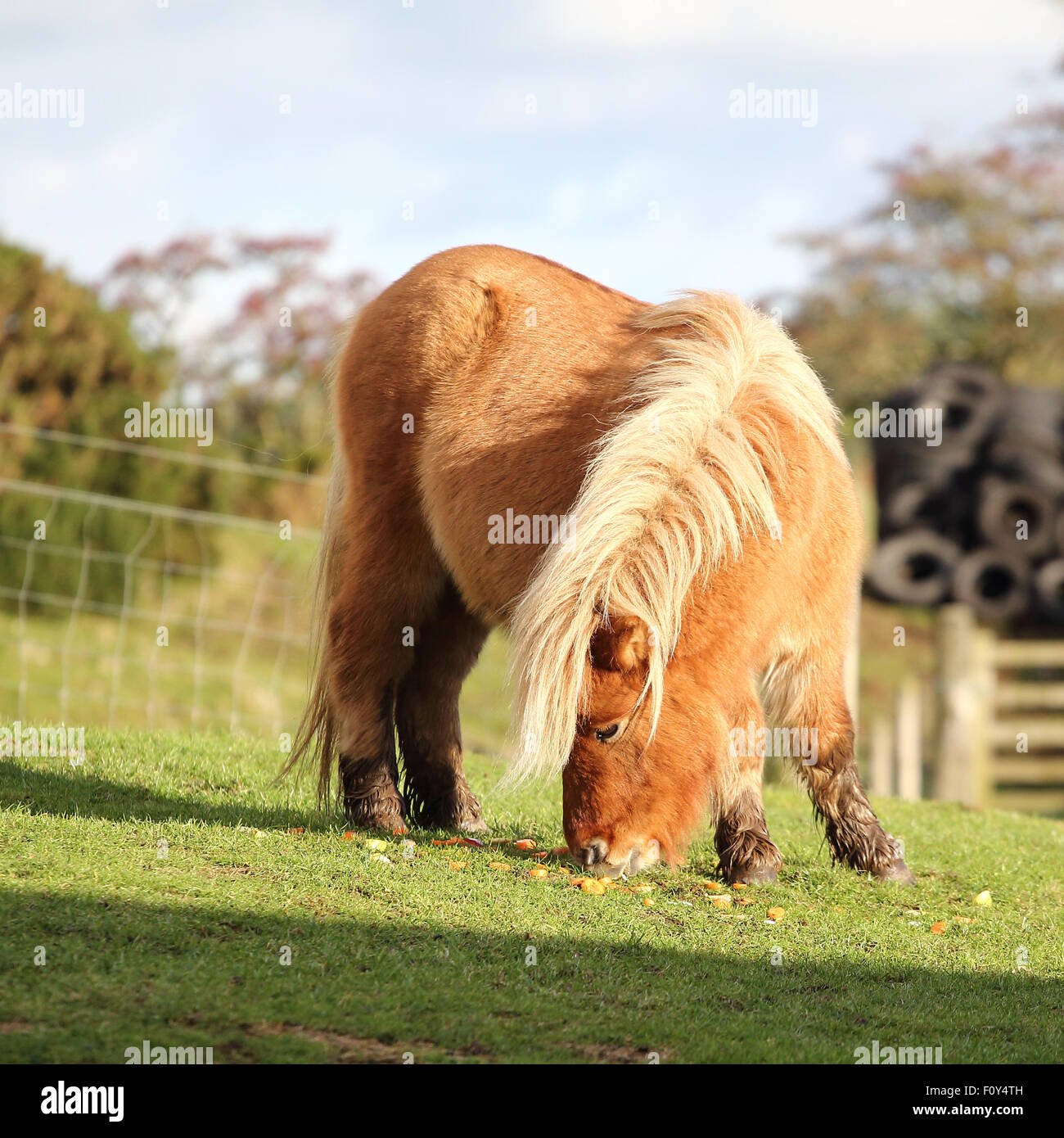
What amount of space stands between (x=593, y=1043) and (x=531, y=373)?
2833 mm

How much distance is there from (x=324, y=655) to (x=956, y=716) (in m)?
8.09

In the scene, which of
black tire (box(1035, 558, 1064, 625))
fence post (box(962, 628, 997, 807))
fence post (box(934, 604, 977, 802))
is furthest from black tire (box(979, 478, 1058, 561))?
fence post (box(934, 604, 977, 802))

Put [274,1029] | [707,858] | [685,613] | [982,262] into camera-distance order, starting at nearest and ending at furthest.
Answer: [274,1029]
[685,613]
[707,858]
[982,262]

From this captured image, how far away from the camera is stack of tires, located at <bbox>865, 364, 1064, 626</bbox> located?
14.1 metres

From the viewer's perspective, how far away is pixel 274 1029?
9.76 ft

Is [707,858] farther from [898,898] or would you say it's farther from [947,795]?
[947,795]

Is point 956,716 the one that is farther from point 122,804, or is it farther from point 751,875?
point 122,804

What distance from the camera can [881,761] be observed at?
1300 cm

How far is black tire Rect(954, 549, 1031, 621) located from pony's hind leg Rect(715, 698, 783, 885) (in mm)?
9960

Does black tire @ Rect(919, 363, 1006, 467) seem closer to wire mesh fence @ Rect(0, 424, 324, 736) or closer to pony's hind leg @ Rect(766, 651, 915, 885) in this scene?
wire mesh fence @ Rect(0, 424, 324, 736)

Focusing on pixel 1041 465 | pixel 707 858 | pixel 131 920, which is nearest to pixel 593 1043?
pixel 131 920

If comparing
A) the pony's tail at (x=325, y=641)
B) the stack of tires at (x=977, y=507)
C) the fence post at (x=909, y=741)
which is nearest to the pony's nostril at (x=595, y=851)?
the pony's tail at (x=325, y=641)
